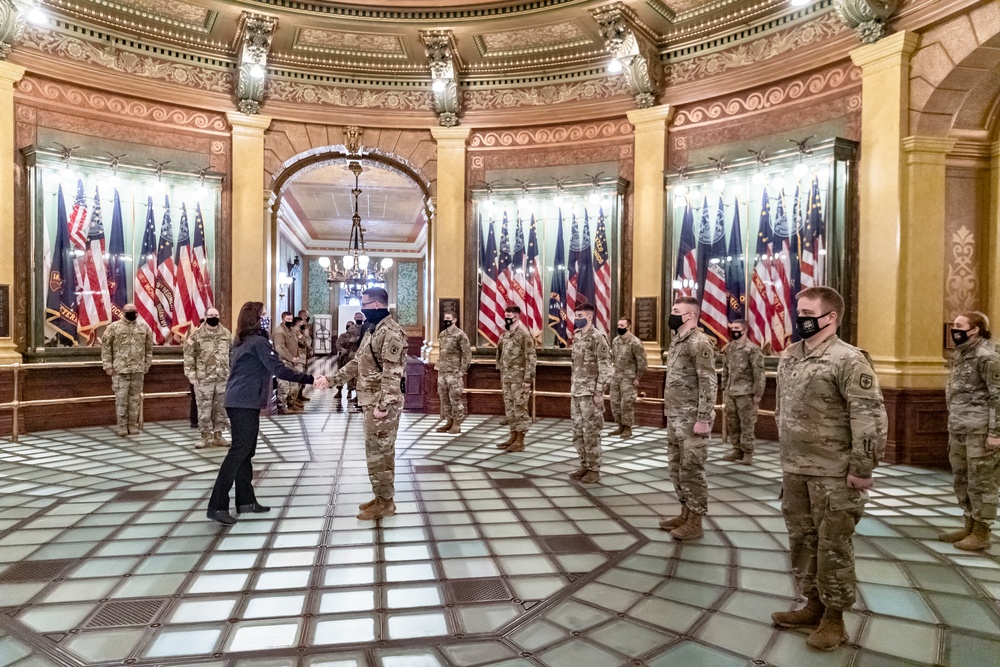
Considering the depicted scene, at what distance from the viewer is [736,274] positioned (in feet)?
29.9

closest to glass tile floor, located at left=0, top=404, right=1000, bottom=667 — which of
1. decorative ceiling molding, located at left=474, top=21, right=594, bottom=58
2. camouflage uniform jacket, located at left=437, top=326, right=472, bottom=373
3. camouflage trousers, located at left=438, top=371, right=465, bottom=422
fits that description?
camouflage trousers, located at left=438, top=371, right=465, bottom=422

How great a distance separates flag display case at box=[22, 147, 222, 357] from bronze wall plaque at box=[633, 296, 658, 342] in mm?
7234

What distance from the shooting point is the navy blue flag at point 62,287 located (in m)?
8.89

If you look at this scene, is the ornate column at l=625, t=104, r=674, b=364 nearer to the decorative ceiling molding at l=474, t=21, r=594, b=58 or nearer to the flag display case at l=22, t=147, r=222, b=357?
the decorative ceiling molding at l=474, t=21, r=594, b=58

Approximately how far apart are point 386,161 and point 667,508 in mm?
8571

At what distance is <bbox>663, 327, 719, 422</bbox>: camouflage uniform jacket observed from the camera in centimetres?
448

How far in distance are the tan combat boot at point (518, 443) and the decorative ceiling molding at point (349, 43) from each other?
7.14 m

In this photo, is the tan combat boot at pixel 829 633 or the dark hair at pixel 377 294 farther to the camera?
the dark hair at pixel 377 294

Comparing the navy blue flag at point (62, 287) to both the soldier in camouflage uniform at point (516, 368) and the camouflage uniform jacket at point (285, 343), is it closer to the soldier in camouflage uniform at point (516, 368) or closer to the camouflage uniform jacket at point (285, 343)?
the camouflage uniform jacket at point (285, 343)

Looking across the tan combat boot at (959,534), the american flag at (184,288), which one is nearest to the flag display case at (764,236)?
the tan combat boot at (959,534)

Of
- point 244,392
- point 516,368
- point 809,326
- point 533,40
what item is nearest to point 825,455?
point 809,326

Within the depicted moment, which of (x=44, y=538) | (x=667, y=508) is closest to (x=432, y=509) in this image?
(x=667, y=508)

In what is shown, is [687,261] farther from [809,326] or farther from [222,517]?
[222,517]

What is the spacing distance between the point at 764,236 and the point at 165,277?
946 centimetres
